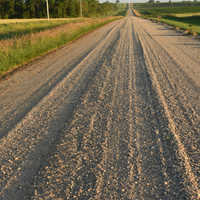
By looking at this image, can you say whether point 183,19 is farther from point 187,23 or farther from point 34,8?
point 34,8

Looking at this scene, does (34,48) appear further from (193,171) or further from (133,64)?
(193,171)

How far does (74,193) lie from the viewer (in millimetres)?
2533

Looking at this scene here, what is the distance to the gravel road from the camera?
2.65 meters

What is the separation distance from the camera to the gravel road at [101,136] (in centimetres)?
265

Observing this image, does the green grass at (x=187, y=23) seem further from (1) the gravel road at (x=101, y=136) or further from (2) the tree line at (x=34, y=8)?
(2) the tree line at (x=34, y=8)

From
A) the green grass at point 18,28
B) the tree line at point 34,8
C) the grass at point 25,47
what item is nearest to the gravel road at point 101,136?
the grass at point 25,47

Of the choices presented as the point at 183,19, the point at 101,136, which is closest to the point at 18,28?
the point at 101,136

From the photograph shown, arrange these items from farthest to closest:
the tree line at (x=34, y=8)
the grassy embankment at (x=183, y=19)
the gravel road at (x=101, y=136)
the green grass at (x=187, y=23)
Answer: the tree line at (x=34, y=8) < the grassy embankment at (x=183, y=19) < the green grass at (x=187, y=23) < the gravel road at (x=101, y=136)

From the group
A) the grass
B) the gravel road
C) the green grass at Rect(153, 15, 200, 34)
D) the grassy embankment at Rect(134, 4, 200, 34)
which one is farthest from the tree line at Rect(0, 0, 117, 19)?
the gravel road

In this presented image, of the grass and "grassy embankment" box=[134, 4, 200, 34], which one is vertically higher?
"grassy embankment" box=[134, 4, 200, 34]

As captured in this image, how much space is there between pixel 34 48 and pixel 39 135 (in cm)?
820

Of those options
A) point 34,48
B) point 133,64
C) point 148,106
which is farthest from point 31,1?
point 148,106

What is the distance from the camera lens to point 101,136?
3721 mm

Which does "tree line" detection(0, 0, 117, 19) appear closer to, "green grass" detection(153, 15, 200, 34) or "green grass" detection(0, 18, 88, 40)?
"green grass" detection(0, 18, 88, 40)
